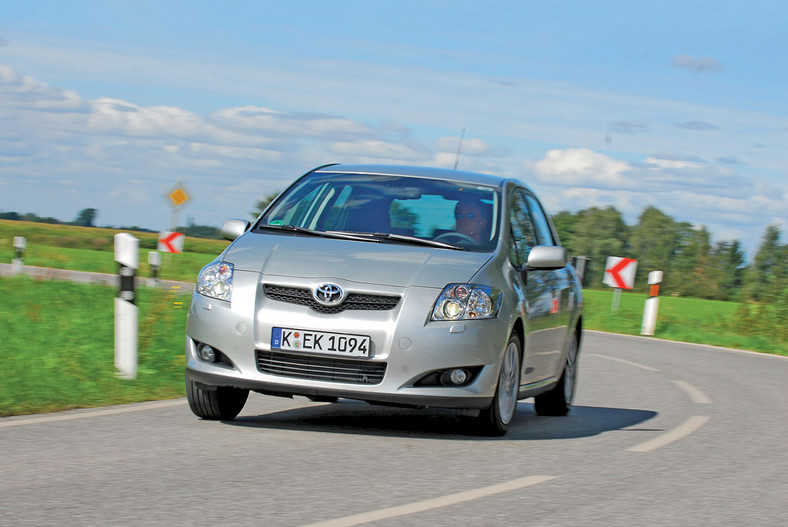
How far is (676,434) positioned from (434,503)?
3.64 metres

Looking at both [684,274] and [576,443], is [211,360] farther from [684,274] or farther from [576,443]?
[684,274]

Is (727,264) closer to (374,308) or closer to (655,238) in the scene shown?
(655,238)

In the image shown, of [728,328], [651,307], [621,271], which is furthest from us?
[728,328]

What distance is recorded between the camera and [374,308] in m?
6.91

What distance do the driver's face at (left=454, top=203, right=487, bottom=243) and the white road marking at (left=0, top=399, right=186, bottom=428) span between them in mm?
2417

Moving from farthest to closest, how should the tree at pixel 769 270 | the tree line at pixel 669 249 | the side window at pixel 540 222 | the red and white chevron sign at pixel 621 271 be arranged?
the tree line at pixel 669 249 < the tree at pixel 769 270 < the red and white chevron sign at pixel 621 271 < the side window at pixel 540 222

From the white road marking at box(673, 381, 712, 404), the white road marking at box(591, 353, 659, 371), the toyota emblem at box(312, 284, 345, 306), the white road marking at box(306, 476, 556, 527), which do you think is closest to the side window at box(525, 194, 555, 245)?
the white road marking at box(673, 381, 712, 404)

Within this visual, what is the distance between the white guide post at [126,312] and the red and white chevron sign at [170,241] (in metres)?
26.6

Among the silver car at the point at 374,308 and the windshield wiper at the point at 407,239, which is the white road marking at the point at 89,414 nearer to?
the silver car at the point at 374,308

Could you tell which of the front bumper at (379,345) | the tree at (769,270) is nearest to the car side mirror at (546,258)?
the front bumper at (379,345)

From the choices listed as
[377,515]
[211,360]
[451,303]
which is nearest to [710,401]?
[451,303]

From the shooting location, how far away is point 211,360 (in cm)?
716

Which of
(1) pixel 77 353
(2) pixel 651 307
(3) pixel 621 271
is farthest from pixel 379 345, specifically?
(3) pixel 621 271

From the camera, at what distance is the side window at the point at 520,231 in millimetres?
8125
